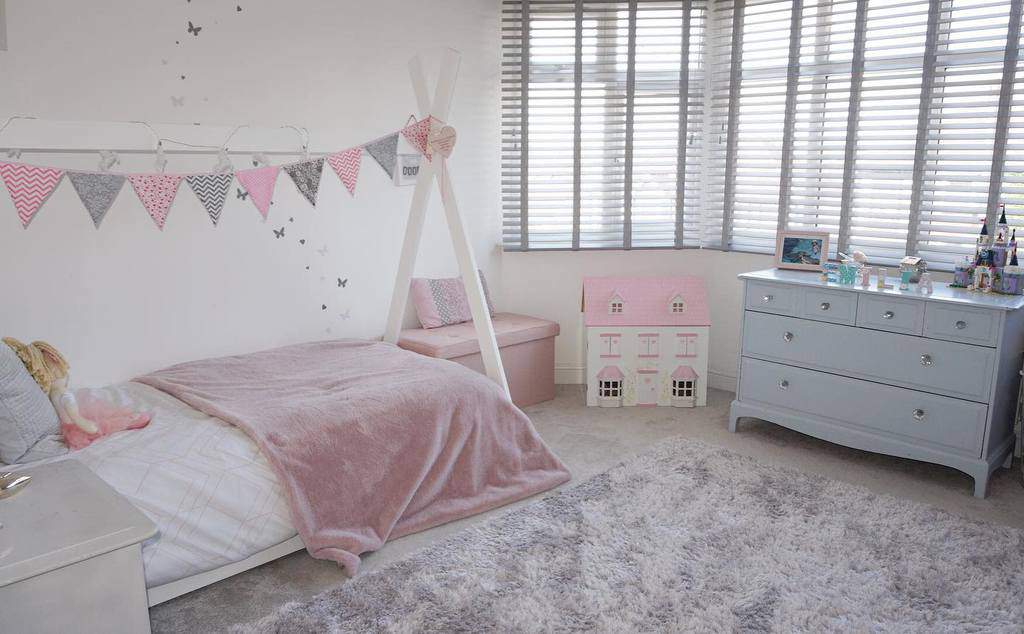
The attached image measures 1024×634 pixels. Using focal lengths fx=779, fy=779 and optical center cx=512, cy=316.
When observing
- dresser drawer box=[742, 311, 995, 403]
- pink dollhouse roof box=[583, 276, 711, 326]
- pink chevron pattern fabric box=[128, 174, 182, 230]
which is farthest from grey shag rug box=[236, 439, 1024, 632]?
pink chevron pattern fabric box=[128, 174, 182, 230]

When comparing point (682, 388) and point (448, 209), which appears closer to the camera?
point (448, 209)

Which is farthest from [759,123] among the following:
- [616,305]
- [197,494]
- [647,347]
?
[197,494]

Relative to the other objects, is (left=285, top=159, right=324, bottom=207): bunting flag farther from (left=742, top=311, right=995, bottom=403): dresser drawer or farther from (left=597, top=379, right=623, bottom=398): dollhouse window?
(left=742, top=311, right=995, bottom=403): dresser drawer

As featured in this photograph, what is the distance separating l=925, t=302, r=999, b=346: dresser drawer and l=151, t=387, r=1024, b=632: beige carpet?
2.04 feet

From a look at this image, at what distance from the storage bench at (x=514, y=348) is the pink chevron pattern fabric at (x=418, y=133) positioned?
3.17 feet

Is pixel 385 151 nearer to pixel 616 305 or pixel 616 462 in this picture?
pixel 616 305

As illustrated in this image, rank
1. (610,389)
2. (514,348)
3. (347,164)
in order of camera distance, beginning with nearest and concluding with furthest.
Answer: (347,164)
(514,348)
(610,389)

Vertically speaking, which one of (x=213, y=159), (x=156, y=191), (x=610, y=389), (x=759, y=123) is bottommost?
(x=610, y=389)

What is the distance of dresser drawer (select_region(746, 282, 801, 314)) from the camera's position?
350cm

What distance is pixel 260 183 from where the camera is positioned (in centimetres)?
301

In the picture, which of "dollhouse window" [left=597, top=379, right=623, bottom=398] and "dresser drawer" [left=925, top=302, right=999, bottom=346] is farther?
"dollhouse window" [left=597, top=379, right=623, bottom=398]

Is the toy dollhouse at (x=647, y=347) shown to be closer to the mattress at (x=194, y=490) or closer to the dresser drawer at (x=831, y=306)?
the dresser drawer at (x=831, y=306)

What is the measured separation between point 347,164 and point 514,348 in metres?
1.39

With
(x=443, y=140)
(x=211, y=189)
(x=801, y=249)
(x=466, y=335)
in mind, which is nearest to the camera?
(x=211, y=189)
